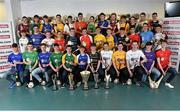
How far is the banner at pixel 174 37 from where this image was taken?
21.9ft

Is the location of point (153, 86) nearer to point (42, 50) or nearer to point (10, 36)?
point (42, 50)

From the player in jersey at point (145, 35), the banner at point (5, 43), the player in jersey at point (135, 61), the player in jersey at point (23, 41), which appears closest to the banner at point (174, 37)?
the player in jersey at point (145, 35)

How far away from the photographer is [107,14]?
349 inches

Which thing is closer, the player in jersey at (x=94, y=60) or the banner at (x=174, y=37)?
the player in jersey at (x=94, y=60)

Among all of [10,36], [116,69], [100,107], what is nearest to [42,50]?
[10,36]

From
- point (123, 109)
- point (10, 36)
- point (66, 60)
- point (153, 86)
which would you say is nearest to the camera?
point (123, 109)

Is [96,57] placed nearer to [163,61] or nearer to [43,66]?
[43,66]

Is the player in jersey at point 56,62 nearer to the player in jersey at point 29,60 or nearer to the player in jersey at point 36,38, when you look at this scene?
the player in jersey at point 29,60

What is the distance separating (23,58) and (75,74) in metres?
1.47

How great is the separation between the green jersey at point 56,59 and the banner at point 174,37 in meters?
3.40

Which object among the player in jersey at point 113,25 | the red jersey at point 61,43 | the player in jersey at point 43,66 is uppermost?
the player in jersey at point 113,25

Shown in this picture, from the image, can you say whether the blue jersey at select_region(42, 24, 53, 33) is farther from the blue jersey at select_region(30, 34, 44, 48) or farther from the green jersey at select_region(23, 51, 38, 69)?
the green jersey at select_region(23, 51, 38, 69)

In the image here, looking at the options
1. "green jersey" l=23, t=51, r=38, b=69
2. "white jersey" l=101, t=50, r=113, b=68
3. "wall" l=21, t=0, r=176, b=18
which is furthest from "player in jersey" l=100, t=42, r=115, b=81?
"wall" l=21, t=0, r=176, b=18

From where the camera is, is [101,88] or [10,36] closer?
[101,88]
